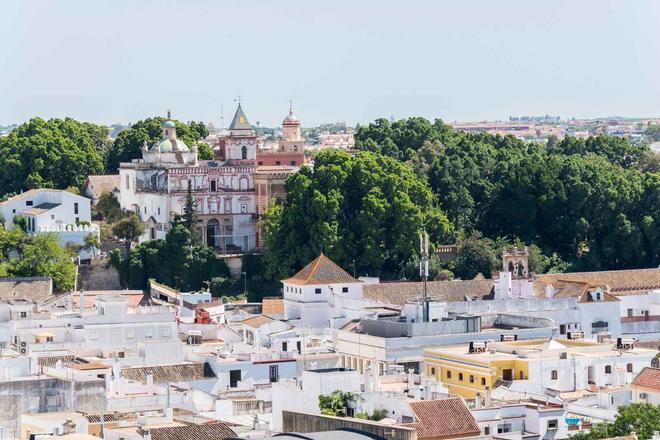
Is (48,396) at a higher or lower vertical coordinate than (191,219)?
lower

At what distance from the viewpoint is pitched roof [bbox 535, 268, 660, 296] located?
209 feet

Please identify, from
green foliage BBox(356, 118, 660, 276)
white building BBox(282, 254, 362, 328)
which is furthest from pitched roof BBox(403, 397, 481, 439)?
green foliage BBox(356, 118, 660, 276)

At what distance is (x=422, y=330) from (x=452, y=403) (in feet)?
47.3

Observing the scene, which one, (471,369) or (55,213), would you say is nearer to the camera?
(471,369)

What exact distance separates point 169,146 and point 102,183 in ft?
13.9

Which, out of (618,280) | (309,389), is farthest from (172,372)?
(618,280)

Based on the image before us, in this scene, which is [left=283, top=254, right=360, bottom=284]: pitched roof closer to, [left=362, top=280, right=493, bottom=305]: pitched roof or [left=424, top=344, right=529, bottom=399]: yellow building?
[left=362, top=280, right=493, bottom=305]: pitched roof

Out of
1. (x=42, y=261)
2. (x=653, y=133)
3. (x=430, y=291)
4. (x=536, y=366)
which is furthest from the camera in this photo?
(x=653, y=133)

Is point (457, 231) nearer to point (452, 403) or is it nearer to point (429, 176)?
point (429, 176)

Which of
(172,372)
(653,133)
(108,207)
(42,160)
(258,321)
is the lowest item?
(172,372)

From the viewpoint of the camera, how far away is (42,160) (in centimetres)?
8856

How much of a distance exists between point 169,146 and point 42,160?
716cm

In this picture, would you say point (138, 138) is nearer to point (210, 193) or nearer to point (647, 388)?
point (210, 193)

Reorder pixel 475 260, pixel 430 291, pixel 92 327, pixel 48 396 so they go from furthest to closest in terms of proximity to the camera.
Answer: pixel 475 260
pixel 430 291
pixel 92 327
pixel 48 396
